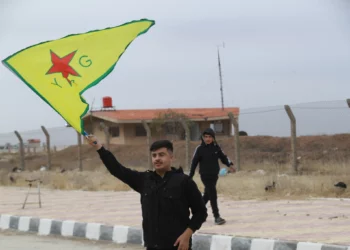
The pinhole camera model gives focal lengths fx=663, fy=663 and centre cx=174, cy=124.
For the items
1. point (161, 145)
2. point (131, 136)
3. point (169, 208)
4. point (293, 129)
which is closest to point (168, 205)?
point (169, 208)

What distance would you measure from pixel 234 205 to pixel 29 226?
3893 millimetres

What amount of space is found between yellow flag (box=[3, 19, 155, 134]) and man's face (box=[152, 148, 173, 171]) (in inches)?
32.3

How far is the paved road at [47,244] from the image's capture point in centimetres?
938

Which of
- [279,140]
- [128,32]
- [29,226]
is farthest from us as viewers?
[279,140]

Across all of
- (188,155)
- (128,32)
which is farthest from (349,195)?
(128,32)

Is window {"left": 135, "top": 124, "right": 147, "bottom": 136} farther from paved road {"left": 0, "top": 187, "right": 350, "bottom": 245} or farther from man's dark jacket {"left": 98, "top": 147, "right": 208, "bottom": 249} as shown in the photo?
man's dark jacket {"left": 98, "top": 147, "right": 208, "bottom": 249}

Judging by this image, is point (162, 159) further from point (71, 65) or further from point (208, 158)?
point (208, 158)

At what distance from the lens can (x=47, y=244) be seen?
9.84 meters

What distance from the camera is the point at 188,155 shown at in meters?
18.2

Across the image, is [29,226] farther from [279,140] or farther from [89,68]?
[279,140]

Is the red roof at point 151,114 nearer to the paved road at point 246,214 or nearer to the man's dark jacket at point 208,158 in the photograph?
the paved road at point 246,214

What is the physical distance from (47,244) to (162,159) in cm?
531

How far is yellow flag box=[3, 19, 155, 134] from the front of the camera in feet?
18.8

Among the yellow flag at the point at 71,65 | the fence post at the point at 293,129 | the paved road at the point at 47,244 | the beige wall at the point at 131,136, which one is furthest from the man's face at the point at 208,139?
the beige wall at the point at 131,136
